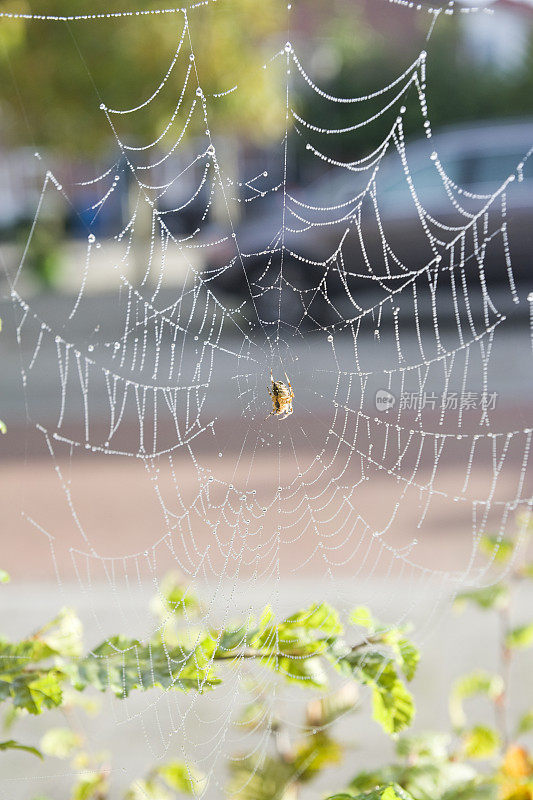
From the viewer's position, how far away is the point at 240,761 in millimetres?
2334

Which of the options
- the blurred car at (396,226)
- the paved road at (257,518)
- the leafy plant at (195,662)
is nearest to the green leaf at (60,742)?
the leafy plant at (195,662)

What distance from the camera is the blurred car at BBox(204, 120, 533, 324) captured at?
356 inches

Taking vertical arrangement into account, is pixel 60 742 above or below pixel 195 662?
below

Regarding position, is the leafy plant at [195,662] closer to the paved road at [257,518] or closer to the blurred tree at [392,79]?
the paved road at [257,518]

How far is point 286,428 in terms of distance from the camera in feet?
15.5

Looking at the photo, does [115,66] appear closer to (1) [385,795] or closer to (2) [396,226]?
(2) [396,226]

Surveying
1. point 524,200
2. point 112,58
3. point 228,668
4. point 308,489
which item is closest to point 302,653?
point 228,668

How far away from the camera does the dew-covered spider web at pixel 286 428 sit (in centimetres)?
347

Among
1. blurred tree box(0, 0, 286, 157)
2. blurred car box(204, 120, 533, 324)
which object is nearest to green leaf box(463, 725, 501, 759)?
blurred car box(204, 120, 533, 324)

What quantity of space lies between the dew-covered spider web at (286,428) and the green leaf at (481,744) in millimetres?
494

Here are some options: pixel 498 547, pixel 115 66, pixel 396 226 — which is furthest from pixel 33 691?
pixel 115 66

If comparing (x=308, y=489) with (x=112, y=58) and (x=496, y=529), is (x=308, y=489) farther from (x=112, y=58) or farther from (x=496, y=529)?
(x=112, y=58)

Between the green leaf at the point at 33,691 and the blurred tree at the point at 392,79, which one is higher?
the blurred tree at the point at 392,79

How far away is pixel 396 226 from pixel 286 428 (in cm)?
538
